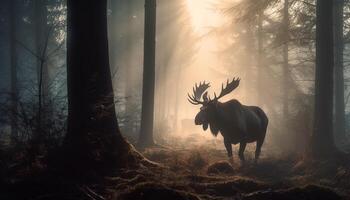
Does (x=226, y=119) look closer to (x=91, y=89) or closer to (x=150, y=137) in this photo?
(x=91, y=89)

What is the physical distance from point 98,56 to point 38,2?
84.6 ft

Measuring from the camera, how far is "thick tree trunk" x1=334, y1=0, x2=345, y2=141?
22.8m

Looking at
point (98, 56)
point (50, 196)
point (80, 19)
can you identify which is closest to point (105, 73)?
point (98, 56)

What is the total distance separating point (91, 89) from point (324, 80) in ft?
27.1

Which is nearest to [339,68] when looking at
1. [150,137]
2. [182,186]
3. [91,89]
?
[150,137]

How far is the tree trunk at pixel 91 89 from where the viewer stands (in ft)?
27.3

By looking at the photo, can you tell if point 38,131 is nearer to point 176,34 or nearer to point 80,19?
point 80,19

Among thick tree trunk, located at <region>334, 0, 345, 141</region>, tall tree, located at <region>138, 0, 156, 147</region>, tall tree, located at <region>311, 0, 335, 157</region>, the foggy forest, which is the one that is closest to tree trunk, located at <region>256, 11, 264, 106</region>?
the foggy forest

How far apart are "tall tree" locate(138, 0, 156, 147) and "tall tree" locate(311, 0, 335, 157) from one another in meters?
6.72

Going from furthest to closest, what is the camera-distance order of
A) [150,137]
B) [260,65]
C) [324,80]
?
[260,65]
[150,137]
[324,80]

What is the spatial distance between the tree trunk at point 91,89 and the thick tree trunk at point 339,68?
1680 cm

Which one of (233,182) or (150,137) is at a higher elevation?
(150,137)

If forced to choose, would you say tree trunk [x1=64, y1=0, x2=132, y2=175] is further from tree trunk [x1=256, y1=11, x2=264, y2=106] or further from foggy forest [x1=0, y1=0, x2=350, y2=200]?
tree trunk [x1=256, y1=11, x2=264, y2=106]

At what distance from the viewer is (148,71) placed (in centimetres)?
1791
